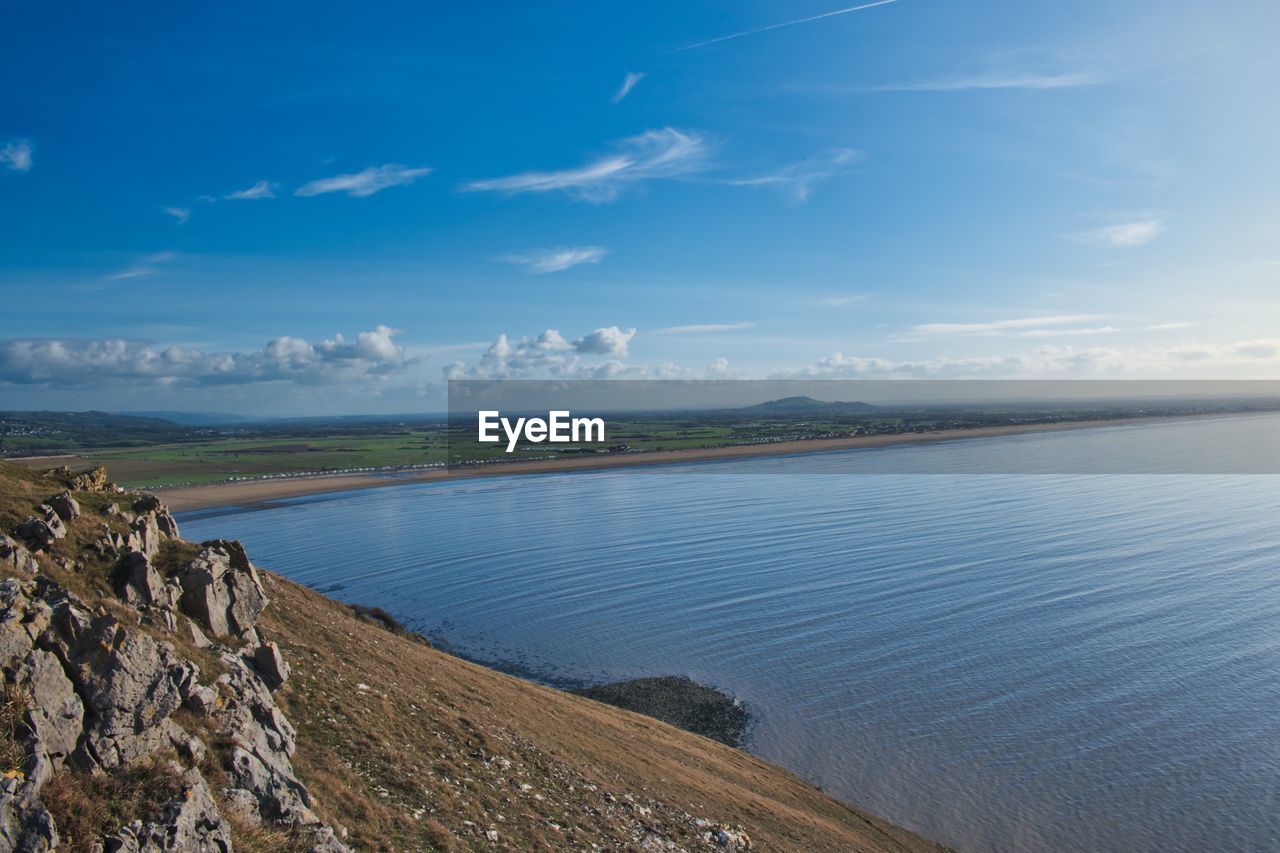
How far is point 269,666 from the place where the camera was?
1531 centimetres

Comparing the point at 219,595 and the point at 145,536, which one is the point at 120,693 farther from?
the point at 145,536

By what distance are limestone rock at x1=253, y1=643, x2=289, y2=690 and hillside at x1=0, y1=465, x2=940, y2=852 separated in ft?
0.16

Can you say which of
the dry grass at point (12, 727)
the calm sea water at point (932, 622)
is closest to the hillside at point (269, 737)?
the dry grass at point (12, 727)

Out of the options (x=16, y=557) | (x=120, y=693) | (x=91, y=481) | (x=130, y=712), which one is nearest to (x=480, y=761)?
(x=130, y=712)

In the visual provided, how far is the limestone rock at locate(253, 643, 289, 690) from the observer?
15203 mm

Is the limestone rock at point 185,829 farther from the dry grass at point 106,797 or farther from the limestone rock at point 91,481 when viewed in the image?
the limestone rock at point 91,481

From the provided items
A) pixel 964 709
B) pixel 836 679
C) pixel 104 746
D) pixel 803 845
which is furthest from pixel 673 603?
pixel 104 746

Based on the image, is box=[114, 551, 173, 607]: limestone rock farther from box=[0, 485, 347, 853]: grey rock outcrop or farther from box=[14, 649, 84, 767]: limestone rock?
box=[14, 649, 84, 767]: limestone rock

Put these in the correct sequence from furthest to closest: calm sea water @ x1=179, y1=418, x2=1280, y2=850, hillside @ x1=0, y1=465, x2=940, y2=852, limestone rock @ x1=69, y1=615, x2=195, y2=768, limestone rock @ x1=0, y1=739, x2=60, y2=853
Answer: calm sea water @ x1=179, y1=418, x2=1280, y2=850 → limestone rock @ x1=69, y1=615, x2=195, y2=768 → hillside @ x1=0, y1=465, x2=940, y2=852 → limestone rock @ x1=0, y1=739, x2=60, y2=853

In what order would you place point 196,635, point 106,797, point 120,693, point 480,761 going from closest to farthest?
point 106,797 < point 120,693 < point 196,635 < point 480,761

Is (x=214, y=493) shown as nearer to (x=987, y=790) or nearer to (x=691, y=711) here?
(x=691, y=711)

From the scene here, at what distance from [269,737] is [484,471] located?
113 metres

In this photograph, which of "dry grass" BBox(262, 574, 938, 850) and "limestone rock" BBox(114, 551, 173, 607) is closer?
"dry grass" BBox(262, 574, 938, 850)

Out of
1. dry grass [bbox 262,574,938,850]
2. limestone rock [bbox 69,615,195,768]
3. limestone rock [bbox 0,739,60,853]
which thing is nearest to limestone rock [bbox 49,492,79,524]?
dry grass [bbox 262,574,938,850]
